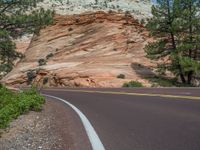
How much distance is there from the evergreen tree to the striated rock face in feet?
10.1

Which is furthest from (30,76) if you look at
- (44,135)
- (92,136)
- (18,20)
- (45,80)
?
(92,136)

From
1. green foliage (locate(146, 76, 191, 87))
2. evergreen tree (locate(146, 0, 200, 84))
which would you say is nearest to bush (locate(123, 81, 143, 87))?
green foliage (locate(146, 76, 191, 87))

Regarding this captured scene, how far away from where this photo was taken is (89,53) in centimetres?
5056

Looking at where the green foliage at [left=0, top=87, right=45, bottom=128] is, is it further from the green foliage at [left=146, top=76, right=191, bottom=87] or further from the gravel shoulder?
the green foliage at [left=146, top=76, right=191, bottom=87]

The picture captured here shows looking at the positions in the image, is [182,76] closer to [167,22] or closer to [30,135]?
[167,22]

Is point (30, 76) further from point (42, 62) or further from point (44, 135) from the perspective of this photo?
point (44, 135)

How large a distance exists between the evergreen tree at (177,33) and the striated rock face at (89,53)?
3.07 meters

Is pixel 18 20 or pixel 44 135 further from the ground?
pixel 18 20

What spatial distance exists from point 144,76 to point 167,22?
5.74m

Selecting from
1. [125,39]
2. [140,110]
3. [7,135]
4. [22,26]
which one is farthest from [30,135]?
[125,39]

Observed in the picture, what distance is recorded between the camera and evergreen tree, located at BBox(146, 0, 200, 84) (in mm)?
40875

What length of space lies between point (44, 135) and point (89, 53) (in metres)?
41.1

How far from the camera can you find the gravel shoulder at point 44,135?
8125mm

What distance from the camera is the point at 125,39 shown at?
50969 millimetres
